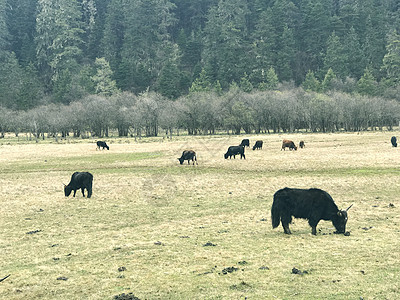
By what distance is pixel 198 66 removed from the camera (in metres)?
148

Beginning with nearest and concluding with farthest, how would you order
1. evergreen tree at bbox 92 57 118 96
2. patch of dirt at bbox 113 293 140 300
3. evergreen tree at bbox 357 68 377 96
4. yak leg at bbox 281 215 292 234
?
patch of dirt at bbox 113 293 140 300, yak leg at bbox 281 215 292 234, evergreen tree at bbox 357 68 377 96, evergreen tree at bbox 92 57 118 96

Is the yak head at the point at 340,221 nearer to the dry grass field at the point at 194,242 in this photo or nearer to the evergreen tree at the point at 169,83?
the dry grass field at the point at 194,242

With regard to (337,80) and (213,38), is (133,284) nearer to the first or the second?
(337,80)

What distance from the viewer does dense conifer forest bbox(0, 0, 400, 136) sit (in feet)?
306

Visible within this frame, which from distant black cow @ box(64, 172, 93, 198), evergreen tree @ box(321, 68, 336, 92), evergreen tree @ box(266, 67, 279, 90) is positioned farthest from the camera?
evergreen tree @ box(266, 67, 279, 90)

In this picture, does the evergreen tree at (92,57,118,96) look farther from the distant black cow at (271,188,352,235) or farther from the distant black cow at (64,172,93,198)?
the distant black cow at (271,188,352,235)

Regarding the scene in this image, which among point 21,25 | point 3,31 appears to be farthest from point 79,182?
point 21,25

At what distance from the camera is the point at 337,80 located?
4783 inches

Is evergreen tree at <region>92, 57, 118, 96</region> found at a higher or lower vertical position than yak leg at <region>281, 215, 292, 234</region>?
higher

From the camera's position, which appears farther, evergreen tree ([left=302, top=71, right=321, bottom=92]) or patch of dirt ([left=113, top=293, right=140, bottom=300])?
evergreen tree ([left=302, top=71, right=321, bottom=92])

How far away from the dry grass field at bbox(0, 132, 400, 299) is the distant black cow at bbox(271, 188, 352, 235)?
1.95ft

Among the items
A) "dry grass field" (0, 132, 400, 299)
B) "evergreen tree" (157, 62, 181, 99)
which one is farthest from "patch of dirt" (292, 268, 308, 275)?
"evergreen tree" (157, 62, 181, 99)

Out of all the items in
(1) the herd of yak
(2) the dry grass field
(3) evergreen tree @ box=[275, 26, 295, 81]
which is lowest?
(2) the dry grass field

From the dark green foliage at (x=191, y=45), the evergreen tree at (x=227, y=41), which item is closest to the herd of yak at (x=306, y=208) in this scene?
the dark green foliage at (x=191, y=45)
